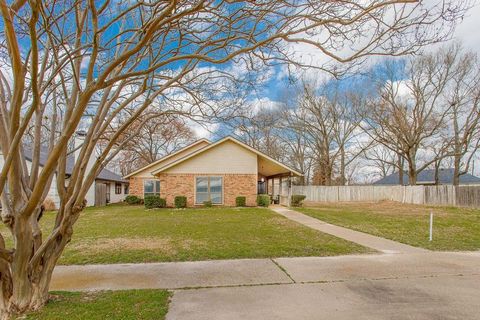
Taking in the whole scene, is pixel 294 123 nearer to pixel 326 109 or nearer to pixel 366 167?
pixel 326 109

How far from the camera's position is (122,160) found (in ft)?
145

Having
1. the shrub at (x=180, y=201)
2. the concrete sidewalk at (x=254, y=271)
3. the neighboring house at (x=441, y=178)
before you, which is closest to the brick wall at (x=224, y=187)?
the shrub at (x=180, y=201)

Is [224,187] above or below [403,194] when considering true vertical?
above

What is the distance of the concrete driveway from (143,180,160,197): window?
22.5 meters

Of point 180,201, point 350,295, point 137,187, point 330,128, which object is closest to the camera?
point 350,295

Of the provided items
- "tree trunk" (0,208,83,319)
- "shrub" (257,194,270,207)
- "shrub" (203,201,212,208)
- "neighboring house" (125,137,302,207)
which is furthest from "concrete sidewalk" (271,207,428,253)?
"shrub" (203,201,212,208)

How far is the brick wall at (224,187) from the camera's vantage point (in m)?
21.5

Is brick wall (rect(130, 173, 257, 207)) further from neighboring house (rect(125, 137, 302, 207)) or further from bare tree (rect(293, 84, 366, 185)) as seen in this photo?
bare tree (rect(293, 84, 366, 185))

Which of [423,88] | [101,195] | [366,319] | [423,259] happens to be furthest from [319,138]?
[366,319]

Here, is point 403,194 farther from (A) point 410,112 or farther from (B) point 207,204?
(B) point 207,204

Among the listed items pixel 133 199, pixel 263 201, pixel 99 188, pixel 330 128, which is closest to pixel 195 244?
pixel 263 201

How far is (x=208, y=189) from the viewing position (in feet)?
71.6

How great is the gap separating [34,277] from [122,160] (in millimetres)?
42108

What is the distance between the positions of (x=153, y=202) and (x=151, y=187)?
22.5ft
